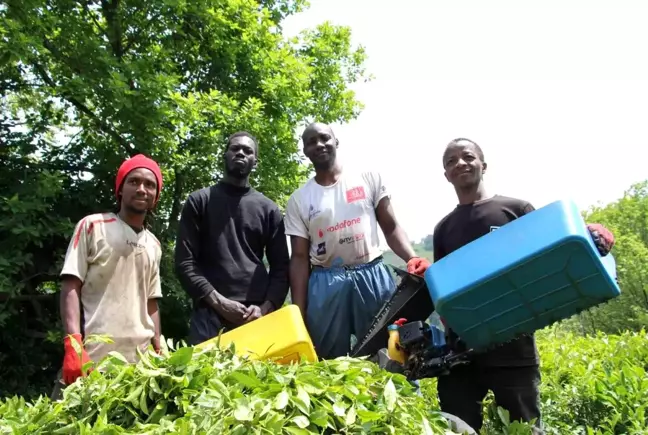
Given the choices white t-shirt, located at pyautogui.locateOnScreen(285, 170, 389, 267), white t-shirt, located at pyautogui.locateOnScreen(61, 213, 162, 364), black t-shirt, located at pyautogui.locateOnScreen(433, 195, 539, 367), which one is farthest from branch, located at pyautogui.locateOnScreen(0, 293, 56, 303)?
black t-shirt, located at pyautogui.locateOnScreen(433, 195, 539, 367)

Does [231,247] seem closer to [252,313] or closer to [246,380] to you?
[252,313]

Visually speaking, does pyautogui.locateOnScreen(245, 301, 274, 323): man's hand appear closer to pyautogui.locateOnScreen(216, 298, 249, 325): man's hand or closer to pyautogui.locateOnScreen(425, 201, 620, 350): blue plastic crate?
pyautogui.locateOnScreen(216, 298, 249, 325): man's hand

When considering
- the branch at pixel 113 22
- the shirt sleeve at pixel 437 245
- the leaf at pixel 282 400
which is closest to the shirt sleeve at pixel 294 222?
the shirt sleeve at pixel 437 245

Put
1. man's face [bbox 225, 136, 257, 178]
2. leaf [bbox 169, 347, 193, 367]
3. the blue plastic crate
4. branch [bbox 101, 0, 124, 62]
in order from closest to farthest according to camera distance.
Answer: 1. leaf [bbox 169, 347, 193, 367]
2. the blue plastic crate
3. man's face [bbox 225, 136, 257, 178]
4. branch [bbox 101, 0, 124, 62]

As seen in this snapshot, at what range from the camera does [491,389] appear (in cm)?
269

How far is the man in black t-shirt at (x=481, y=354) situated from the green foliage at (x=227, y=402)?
2.79ft

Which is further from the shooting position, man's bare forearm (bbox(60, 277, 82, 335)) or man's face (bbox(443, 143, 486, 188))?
man's face (bbox(443, 143, 486, 188))

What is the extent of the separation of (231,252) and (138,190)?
24.7 inches

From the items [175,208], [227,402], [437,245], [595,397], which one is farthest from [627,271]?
[227,402]

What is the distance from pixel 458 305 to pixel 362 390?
0.71 m

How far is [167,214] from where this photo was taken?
28.5ft

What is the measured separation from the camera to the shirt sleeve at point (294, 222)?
3.22 meters

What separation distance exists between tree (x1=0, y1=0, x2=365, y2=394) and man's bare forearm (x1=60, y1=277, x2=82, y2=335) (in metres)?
3.46

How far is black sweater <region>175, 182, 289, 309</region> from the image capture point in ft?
10.2
